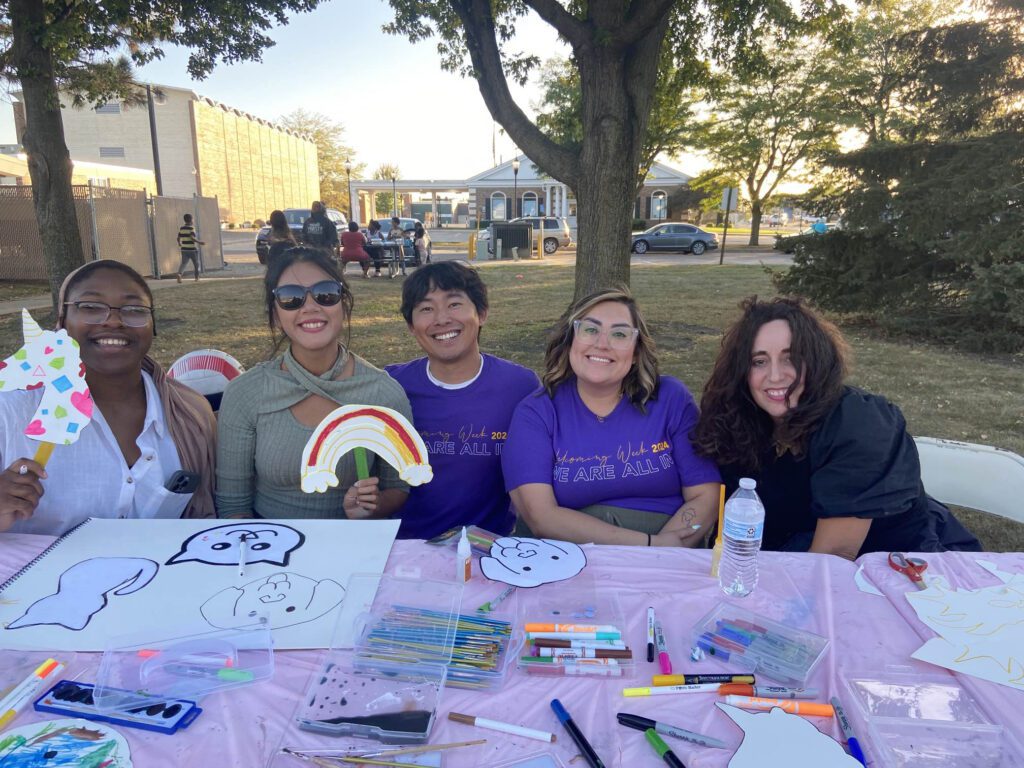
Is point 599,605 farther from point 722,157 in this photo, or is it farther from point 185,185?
point 185,185

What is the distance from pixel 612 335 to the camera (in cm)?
241

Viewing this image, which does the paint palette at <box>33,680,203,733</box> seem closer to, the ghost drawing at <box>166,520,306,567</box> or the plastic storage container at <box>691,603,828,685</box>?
the ghost drawing at <box>166,520,306,567</box>

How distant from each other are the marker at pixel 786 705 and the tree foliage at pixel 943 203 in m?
8.38

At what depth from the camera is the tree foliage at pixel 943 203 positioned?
7.80m

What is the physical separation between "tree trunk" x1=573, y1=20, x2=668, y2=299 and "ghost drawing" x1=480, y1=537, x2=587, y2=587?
5.27 meters

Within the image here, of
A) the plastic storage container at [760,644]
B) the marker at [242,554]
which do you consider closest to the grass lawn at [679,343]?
the plastic storage container at [760,644]

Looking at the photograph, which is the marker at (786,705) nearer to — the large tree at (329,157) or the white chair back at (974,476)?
the white chair back at (974,476)

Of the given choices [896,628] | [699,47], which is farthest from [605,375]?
[699,47]

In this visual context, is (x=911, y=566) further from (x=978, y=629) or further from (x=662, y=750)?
(x=662, y=750)

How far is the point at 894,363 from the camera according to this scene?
7840 mm

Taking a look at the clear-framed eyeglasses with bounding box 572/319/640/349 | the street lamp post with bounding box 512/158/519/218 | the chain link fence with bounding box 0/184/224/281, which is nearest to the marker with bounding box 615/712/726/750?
the clear-framed eyeglasses with bounding box 572/319/640/349

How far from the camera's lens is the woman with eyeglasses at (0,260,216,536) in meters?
2.01

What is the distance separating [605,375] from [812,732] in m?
1.38

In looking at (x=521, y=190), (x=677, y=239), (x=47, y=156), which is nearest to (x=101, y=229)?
(x=47, y=156)
